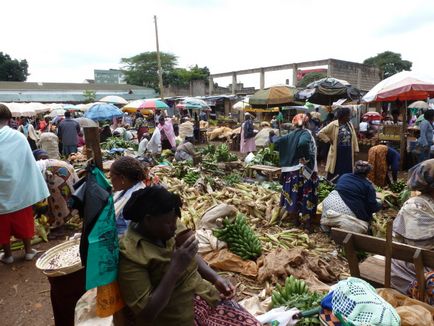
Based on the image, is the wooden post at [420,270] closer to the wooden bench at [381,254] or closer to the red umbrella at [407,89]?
the wooden bench at [381,254]

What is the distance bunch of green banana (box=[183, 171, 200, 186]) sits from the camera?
748cm

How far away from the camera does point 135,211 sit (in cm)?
171

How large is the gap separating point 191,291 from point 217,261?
2.25m

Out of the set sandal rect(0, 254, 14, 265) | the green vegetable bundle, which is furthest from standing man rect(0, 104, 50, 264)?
the green vegetable bundle

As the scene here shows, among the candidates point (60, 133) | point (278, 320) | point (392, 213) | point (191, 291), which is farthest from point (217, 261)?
point (60, 133)

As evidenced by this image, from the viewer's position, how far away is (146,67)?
142 ft

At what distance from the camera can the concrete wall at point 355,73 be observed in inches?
849

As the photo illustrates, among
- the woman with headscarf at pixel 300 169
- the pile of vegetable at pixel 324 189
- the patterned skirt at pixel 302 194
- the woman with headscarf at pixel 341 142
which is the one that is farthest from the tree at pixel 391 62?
the patterned skirt at pixel 302 194

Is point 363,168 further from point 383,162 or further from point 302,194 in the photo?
point 383,162

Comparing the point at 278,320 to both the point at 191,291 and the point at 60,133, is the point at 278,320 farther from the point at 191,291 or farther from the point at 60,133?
the point at 60,133

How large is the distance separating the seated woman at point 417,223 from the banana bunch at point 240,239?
69.7 inches

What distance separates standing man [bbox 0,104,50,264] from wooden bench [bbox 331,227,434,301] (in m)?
3.50

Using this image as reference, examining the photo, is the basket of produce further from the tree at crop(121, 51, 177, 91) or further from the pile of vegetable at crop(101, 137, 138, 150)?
the tree at crop(121, 51, 177, 91)

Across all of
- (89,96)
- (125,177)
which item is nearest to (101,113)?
(125,177)
